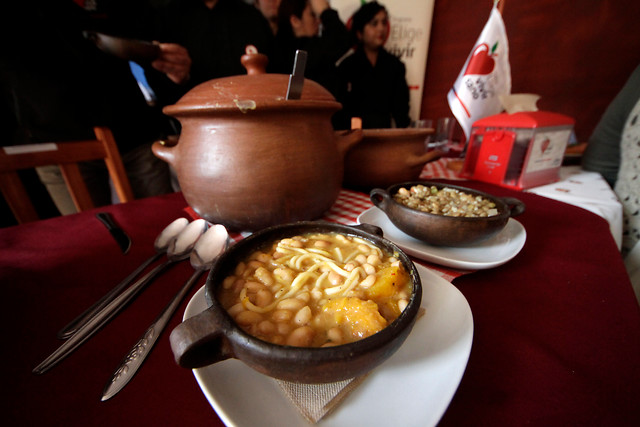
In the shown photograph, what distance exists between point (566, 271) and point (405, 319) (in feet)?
1.79

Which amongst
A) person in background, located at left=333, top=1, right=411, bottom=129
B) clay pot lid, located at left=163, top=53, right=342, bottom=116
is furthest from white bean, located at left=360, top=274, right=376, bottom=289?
person in background, located at left=333, top=1, right=411, bottom=129

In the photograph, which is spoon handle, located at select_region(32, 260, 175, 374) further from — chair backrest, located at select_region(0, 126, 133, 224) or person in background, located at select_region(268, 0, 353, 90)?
person in background, located at select_region(268, 0, 353, 90)

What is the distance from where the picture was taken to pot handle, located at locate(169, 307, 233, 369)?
0.26 meters

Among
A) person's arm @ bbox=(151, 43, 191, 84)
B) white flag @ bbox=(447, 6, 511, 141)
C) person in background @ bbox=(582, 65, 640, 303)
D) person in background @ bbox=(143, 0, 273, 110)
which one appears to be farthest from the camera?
person in background @ bbox=(143, 0, 273, 110)

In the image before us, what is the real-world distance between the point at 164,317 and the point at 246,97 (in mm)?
496

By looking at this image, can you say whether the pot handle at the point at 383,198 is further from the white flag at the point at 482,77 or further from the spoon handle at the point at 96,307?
the white flag at the point at 482,77

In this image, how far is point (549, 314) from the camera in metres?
0.47

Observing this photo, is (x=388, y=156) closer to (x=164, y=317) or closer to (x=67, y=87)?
(x=164, y=317)

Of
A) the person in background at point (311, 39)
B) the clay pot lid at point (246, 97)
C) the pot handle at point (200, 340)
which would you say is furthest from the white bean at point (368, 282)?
the person in background at point (311, 39)

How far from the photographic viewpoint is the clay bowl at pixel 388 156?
39.4 inches

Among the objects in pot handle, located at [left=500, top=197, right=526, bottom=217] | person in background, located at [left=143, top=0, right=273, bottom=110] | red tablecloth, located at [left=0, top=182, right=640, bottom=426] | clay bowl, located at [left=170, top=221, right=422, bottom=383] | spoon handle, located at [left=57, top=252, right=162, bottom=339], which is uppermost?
person in background, located at [left=143, top=0, right=273, bottom=110]

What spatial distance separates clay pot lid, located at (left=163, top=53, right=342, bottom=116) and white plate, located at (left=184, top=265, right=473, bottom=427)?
52 cm

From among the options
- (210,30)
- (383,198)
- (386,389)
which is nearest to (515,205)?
(383,198)

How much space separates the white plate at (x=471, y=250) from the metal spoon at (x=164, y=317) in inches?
16.2
